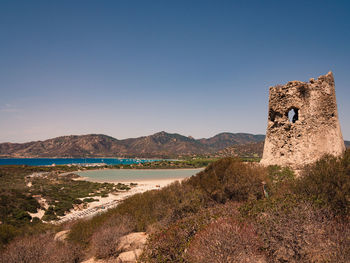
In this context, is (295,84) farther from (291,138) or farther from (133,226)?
(133,226)

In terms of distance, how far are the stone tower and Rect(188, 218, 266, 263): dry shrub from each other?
6199 mm

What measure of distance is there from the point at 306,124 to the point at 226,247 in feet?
24.6

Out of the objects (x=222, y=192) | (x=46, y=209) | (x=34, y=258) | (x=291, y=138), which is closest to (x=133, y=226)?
(x=34, y=258)

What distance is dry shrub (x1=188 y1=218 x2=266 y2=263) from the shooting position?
347cm

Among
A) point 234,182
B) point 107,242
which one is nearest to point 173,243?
point 107,242

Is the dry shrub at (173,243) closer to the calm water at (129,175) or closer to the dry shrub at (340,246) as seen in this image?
the dry shrub at (340,246)

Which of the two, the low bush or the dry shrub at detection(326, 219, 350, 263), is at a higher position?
the low bush

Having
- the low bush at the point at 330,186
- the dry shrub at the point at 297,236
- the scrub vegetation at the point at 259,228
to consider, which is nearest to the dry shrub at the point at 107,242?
the scrub vegetation at the point at 259,228

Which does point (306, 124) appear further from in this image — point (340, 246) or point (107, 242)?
point (107, 242)

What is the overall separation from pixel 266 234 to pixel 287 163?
5.99 meters

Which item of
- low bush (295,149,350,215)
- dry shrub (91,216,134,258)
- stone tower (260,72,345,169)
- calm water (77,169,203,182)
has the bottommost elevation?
calm water (77,169,203,182)

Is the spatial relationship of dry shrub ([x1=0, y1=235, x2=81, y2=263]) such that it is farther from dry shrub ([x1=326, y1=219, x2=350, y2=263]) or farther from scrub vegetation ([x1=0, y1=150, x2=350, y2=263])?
dry shrub ([x1=326, y1=219, x2=350, y2=263])

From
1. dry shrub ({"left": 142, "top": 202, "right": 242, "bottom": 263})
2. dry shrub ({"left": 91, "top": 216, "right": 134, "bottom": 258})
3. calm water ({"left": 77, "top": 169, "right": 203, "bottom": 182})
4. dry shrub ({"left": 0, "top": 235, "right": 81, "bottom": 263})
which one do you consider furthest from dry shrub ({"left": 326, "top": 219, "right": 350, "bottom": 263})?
calm water ({"left": 77, "top": 169, "right": 203, "bottom": 182})

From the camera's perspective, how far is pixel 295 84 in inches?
357
